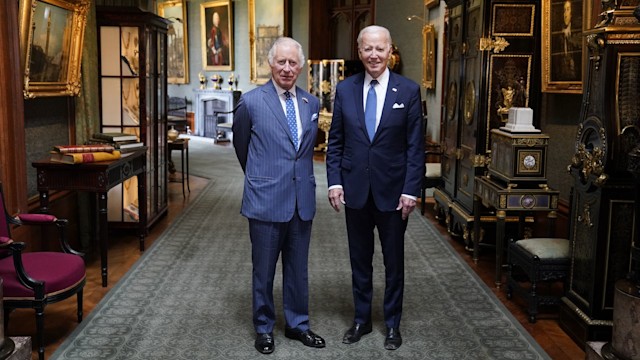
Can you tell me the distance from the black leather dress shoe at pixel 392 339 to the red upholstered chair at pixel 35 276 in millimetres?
2028

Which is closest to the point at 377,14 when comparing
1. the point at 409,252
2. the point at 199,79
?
the point at 199,79

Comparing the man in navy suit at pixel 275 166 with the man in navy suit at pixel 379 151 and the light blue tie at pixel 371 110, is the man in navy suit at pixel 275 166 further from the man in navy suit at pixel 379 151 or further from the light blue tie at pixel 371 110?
the light blue tie at pixel 371 110

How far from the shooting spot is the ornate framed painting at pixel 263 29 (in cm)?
1684

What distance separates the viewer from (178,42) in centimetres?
1981

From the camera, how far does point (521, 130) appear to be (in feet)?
18.5

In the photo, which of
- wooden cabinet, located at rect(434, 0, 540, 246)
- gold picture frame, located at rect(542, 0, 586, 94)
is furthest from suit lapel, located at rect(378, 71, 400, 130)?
wooden cabinet, located at rect(434, 0, 540, 246)

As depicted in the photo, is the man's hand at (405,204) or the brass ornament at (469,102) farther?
the brass ornament at (469,102)

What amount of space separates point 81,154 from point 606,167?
3927 mm

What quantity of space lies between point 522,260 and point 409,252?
1.81 meters

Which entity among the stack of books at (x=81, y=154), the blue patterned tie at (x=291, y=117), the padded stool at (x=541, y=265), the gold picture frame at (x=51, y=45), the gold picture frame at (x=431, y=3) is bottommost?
the padded stool at (x=541, y=265)

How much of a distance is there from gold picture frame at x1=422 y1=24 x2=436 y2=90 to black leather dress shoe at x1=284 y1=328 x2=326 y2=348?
6.82 meters

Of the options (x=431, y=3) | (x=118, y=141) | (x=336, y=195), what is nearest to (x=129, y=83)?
(x=118, y=141)

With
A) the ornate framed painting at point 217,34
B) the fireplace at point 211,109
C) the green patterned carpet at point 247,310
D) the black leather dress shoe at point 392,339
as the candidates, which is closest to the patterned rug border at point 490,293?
the green patterned carpet at point 247,310

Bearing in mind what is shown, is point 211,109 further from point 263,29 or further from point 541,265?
point 541,265
